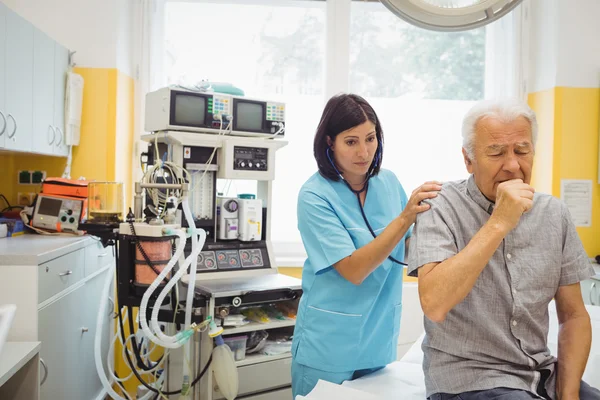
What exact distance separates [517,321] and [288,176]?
2545mm

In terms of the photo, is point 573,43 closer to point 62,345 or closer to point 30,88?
point 30,88

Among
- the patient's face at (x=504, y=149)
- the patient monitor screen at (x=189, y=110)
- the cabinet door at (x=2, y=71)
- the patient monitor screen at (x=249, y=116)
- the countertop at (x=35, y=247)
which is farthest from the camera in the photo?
the patient monitor screen at (x=249, y=116)

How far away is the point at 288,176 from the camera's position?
374 centimetres

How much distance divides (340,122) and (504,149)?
0.59m

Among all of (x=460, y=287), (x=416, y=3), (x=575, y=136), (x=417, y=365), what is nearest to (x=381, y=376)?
(x=417, y=365)

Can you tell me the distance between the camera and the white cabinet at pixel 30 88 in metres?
2.33

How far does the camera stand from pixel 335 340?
1.67 m

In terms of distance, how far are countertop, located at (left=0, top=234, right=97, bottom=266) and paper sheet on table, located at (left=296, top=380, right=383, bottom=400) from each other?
1200mm

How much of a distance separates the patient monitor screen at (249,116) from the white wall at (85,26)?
1.06 meters

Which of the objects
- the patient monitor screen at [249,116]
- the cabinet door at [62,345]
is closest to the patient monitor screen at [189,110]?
the patient monitor screen at [249,116]

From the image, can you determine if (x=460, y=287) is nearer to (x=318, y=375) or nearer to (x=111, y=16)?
(x=318, y=375)

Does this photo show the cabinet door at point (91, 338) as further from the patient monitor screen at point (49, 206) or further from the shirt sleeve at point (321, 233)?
the shirt sleeve at point (321, 233)

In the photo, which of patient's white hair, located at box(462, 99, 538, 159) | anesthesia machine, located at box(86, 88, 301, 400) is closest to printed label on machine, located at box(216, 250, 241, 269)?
anesthesia machine, located at box(86, 88, 301, 400)

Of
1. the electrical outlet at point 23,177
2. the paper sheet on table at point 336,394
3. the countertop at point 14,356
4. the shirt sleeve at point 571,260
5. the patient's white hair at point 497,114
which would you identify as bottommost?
the countertop at point 14,356
